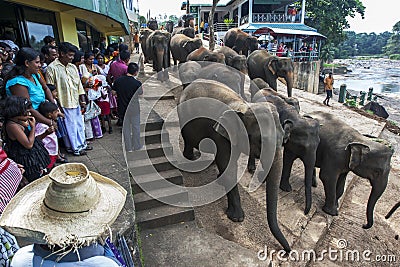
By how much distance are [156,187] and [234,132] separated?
1.59 m

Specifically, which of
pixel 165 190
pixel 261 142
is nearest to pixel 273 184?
pixel 261 142

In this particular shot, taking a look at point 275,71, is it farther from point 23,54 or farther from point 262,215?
point 23,54

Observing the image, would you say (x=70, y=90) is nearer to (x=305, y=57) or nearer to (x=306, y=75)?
(x=306, y=75)

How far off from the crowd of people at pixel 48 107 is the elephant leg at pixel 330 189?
12.2 ft

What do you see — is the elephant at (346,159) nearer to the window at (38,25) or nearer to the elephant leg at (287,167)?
the elephant leg at (287,167)

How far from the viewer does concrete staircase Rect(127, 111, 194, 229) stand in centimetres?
442

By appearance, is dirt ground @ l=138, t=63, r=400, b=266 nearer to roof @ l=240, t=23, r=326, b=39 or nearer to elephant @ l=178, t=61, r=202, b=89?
elephant @ l=178, t=61, r=202, b=89

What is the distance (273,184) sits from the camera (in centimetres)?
411

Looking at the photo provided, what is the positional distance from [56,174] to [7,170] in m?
1.42

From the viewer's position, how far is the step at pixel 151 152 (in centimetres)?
509

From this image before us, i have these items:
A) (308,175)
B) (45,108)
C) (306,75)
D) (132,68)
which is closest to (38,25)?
(132,68)

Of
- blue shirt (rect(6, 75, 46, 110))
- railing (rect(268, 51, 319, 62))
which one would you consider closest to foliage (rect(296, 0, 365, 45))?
railing (rect(268, 51, 319, 62))

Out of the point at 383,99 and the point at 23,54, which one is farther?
the point at 383,99

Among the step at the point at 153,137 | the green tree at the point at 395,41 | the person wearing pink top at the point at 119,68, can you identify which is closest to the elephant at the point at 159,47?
the person wearing pink top at the point at 119,68
